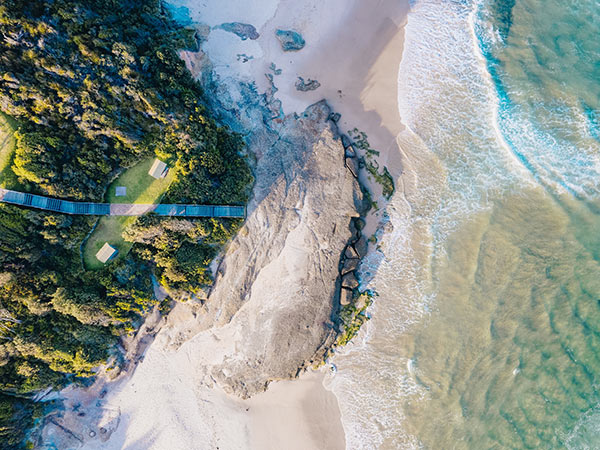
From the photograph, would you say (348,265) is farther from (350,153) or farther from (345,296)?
(350,153)

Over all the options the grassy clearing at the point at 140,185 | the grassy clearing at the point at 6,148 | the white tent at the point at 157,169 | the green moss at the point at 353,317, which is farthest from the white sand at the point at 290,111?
the grassy clearing at the point at 6,148

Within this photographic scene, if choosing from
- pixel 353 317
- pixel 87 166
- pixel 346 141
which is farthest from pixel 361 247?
pixel 87 166

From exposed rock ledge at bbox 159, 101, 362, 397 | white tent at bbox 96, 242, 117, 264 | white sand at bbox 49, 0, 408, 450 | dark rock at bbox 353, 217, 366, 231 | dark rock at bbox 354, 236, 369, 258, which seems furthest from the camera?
white sand at bbox 49, 0, 408, 450

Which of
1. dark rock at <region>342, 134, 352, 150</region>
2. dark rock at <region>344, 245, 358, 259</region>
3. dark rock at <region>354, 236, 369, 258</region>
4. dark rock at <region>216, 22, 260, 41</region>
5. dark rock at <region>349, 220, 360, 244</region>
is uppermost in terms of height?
dark rock at <region>216, 22, 260, 41</region>

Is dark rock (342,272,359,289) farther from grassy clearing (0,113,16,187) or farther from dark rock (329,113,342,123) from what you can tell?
grassy clearing (0,113,16,187)

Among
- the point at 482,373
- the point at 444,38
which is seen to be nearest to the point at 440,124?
the point at 444,38

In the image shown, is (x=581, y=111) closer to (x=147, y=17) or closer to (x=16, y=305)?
(x=147, y=17)

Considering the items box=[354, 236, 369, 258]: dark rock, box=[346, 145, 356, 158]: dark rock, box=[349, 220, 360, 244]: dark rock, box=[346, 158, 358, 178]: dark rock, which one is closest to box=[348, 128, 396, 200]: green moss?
box=[346, 145, 356, 158]: dark rock
